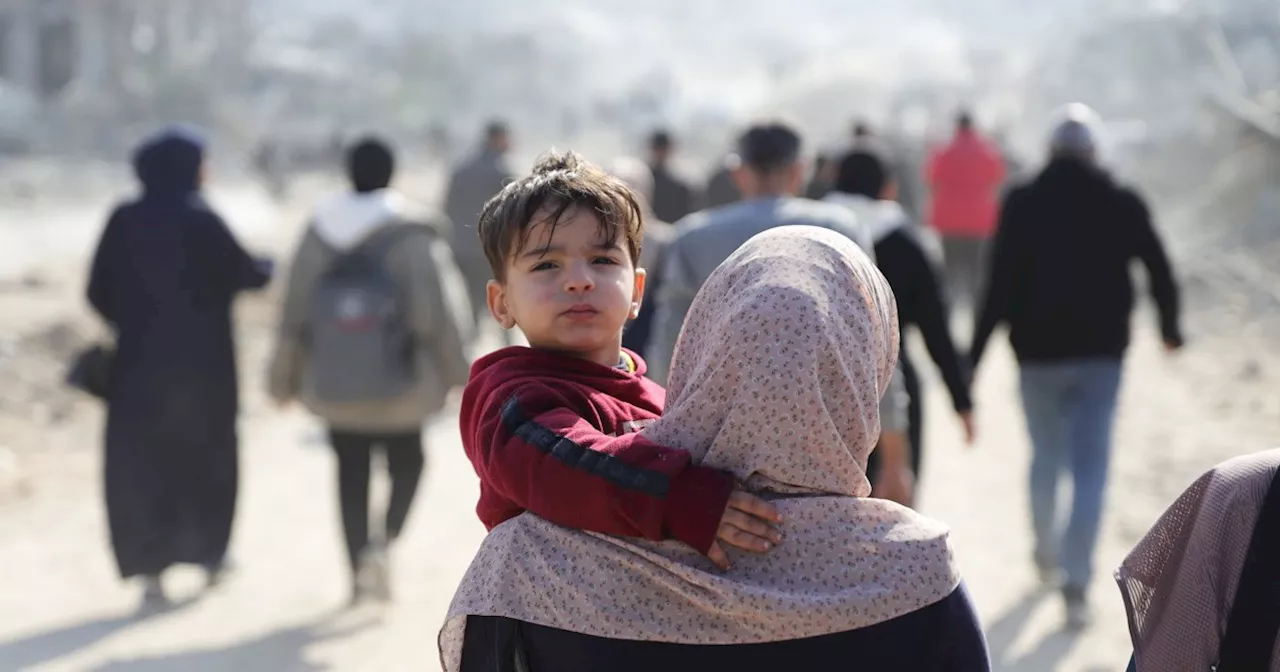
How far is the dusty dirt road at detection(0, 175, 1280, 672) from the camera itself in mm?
5215

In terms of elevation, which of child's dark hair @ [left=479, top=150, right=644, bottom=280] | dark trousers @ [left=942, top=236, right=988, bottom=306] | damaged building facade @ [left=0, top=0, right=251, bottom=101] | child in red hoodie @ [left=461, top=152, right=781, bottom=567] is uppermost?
damaged building facade @ [left=0, top=0, right=251, bottom=101]

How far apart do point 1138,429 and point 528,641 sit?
780 cm

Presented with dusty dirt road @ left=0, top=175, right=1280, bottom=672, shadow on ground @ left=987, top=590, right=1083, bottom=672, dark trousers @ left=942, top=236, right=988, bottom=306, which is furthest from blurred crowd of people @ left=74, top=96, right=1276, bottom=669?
dark trousers @ left=942, top=236, right=988, bottom=306

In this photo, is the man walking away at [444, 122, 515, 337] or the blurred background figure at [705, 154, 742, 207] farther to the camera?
the man walking away at [444, 122, 515, 337]

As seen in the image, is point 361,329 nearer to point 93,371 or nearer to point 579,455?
point 93,371

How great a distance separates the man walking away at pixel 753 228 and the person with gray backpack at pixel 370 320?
1.37m

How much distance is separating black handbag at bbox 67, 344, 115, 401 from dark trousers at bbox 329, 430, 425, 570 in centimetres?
98

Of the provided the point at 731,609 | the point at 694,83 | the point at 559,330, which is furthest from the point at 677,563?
the point at 694,83

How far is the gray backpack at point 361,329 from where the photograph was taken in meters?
5.34

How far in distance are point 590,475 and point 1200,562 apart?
2.96ft

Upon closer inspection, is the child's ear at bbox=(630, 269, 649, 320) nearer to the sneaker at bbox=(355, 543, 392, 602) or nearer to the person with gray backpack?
the person with gray backpack

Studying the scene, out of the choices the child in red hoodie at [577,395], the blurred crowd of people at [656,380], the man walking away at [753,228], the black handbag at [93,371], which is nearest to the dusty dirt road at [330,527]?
the blurred crowd of people at [656,380]

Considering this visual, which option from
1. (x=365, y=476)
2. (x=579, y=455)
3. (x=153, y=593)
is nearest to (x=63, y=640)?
(x=153, y=593)

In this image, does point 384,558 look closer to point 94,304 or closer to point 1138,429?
point 94,304
